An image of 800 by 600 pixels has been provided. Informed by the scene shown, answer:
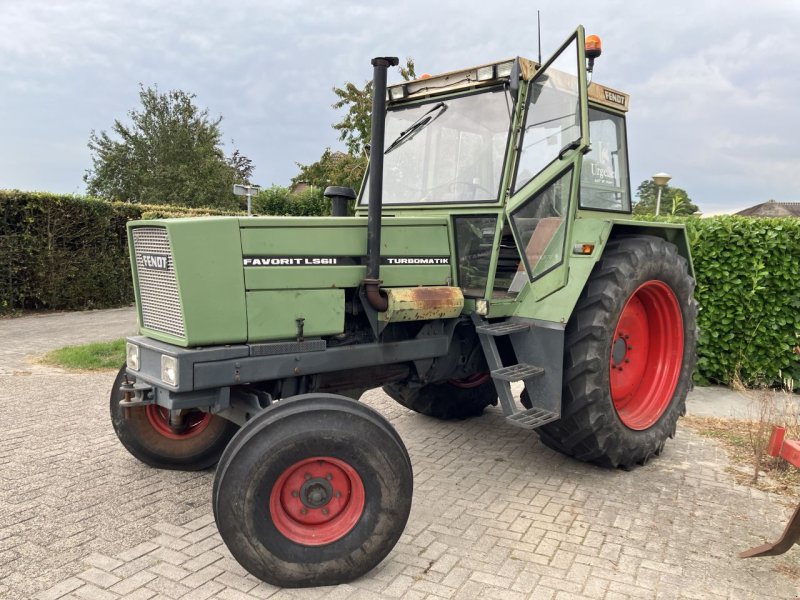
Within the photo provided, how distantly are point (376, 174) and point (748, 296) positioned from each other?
481 cm

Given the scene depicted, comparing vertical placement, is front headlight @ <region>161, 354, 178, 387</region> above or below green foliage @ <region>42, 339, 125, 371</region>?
above

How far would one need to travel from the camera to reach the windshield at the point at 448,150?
3803 millimetres

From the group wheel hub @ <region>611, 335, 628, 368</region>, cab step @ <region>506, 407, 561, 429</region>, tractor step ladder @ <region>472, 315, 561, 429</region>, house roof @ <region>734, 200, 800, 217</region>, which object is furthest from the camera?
house roof @ <region>734, 200, 800, 217</region>

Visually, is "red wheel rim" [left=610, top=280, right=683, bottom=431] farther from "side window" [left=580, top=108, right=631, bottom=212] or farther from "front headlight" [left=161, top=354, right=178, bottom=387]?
"front headlight" [left=161, top=354, right=178, bottom=387]

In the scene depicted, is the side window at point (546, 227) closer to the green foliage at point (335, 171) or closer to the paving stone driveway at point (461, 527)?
the paving stone driveway at point (461, 527)

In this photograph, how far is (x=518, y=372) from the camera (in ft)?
11.8

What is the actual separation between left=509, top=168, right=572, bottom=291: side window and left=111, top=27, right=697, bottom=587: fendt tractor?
0.04ft

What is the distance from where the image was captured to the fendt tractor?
278 centimetres

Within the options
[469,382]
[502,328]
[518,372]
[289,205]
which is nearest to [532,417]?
[518,372]

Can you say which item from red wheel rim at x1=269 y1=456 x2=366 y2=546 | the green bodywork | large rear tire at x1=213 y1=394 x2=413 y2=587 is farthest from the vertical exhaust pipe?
red wheel rim at x1=269 y1=456 x2=366 y2=546

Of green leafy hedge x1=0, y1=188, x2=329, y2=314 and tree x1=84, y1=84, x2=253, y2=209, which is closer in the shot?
green leafy hedge x1=0, y1=188, x2=329, y2=314

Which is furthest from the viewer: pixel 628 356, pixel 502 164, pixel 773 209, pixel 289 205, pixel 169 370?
pixel 773 209

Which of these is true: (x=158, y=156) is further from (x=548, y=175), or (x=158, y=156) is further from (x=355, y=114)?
(x=548, y=175)

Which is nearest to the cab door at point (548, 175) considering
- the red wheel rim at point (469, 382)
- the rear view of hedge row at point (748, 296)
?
the red wheel rim at point (469, 382)
